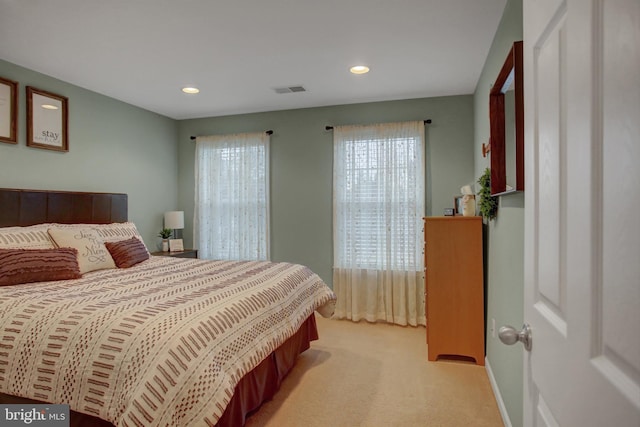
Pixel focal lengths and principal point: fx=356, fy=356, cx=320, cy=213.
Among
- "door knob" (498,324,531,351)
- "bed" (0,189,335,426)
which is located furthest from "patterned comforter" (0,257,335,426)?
"door knob" (498,324,531,351)

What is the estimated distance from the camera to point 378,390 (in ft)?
8.20

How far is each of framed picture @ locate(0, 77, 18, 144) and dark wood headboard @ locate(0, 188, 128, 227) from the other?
44 centimetres

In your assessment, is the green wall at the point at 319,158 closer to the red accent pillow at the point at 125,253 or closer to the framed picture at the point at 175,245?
the framed picture at the point at 175,245

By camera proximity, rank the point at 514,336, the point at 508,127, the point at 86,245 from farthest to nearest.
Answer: the point at 86,245
the point at 508,127
the point at 514,336

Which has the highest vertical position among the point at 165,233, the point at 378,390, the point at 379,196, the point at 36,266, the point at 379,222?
the point at 379,196

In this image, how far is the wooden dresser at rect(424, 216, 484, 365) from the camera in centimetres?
290

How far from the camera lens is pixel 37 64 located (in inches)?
116

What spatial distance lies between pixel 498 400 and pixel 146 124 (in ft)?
14.6

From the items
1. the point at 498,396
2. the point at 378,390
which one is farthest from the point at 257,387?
the point at 498,396

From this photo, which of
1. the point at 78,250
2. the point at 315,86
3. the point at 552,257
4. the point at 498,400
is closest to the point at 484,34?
the point at 315,86

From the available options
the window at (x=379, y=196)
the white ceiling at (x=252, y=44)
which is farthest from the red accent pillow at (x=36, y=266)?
the window at (x=379, y=196)

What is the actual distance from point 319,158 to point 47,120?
266 cm

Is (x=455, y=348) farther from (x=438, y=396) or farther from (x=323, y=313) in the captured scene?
(x=323, y=313)

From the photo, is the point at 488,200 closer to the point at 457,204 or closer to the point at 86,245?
the point at 457,204
